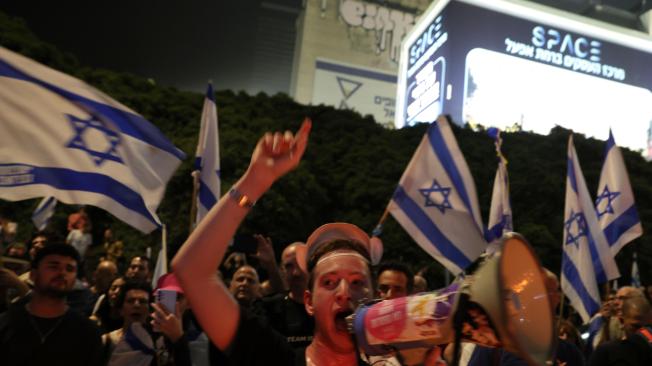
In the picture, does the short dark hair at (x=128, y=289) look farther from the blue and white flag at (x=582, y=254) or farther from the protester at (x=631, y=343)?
the blue and white flag at (x=582, y=254)

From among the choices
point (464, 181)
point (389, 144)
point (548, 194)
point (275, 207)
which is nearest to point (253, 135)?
point (275, 207)

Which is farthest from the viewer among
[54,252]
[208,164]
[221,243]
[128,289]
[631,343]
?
[208,164]

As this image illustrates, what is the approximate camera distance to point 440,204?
711cm

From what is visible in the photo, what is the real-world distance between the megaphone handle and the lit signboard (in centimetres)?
4170

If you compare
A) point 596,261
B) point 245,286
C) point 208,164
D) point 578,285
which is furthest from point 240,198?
point 596,261

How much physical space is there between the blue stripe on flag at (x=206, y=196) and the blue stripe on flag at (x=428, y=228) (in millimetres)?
2078

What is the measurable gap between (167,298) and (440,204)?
3.85 m

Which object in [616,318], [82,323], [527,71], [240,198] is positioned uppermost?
[527,71]

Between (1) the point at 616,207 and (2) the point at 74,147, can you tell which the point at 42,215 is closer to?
(2) the point at 74,147

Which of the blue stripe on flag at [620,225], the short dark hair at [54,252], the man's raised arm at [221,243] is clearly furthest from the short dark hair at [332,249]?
the blue stripe on flag at [620,225]

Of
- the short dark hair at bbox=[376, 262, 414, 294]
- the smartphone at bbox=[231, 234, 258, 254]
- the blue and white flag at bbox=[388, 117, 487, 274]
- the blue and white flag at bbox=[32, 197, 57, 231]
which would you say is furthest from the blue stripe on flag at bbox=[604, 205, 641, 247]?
the blue and white flag at bbox=[32, 197, 57, 231]

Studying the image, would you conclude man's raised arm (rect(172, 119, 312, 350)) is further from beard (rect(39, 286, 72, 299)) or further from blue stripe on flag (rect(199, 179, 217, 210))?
blue stripe on flag (rect(199, 179, 217, 210))

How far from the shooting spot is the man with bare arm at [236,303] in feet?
6.41

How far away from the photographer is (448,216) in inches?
278
